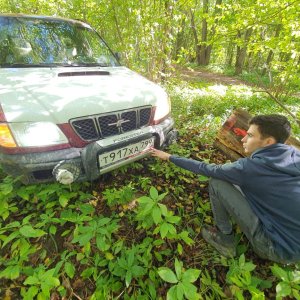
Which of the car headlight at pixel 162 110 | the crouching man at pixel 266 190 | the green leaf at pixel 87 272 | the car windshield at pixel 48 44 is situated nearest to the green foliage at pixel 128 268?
the green leaf at pixel 87 272

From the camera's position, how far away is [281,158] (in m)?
1.78

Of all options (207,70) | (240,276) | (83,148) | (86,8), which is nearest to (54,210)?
(83,148)

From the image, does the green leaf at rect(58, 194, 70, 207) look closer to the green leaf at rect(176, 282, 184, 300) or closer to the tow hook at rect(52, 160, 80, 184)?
the tow hook at rect(52, 160, 80, 184)

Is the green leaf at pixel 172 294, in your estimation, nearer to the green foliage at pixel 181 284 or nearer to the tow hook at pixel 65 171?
the green foliage at pixel 181 284

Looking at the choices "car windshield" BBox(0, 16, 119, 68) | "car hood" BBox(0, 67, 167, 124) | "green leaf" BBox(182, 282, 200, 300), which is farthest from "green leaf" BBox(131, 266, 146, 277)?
"car windshield" BBox(0, 16, 119, 68)

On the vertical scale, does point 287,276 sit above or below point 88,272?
above

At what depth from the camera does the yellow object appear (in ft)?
6.40

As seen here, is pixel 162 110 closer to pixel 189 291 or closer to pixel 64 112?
pixel 64 112

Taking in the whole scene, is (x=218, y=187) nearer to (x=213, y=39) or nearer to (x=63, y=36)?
(x=63, y=36)

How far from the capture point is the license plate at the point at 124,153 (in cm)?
227

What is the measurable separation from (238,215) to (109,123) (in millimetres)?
1502

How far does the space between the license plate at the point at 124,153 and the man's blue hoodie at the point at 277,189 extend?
1009mm

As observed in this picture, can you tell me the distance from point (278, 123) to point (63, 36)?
323 centimetres

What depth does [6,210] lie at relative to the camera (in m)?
2.21
